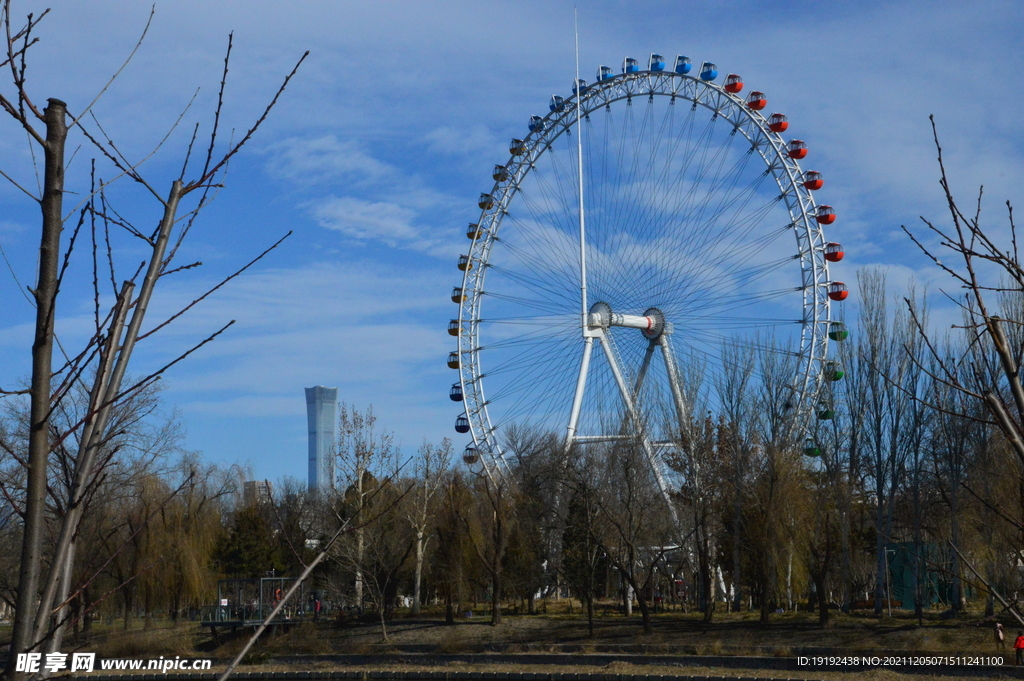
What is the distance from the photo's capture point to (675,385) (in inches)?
1346

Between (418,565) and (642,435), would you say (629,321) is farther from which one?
(418,565)

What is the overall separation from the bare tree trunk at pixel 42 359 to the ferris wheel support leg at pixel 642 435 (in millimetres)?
31788

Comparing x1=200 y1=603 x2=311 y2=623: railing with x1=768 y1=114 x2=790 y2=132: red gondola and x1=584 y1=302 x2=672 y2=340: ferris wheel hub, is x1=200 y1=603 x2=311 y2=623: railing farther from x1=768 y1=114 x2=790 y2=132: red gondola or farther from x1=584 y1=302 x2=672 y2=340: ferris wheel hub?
x1=768 y1=114 x2=790 y2=132: red gondola

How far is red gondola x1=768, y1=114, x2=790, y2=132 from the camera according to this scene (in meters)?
33.8

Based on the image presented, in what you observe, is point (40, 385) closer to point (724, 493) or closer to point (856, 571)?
point (724, 493)

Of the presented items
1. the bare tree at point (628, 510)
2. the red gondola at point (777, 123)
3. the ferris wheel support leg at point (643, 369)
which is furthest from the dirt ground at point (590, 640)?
the red gondola at point (777, 123)

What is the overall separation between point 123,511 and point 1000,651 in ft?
95.5

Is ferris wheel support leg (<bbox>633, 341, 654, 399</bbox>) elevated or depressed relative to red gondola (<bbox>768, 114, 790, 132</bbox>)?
depressed

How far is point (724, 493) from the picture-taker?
115 feet

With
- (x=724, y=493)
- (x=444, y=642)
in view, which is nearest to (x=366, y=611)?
(x=444, y=642)

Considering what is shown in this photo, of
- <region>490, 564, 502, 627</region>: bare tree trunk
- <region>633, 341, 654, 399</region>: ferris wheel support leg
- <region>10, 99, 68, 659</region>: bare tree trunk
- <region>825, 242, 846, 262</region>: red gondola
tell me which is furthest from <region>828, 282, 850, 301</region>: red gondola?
<region>10, 99, 68, 659</region>: bare tree trunk

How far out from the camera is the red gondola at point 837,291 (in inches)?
1314

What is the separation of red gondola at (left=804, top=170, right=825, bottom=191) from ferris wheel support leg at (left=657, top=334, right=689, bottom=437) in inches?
274

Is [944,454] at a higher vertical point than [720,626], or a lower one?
higher
